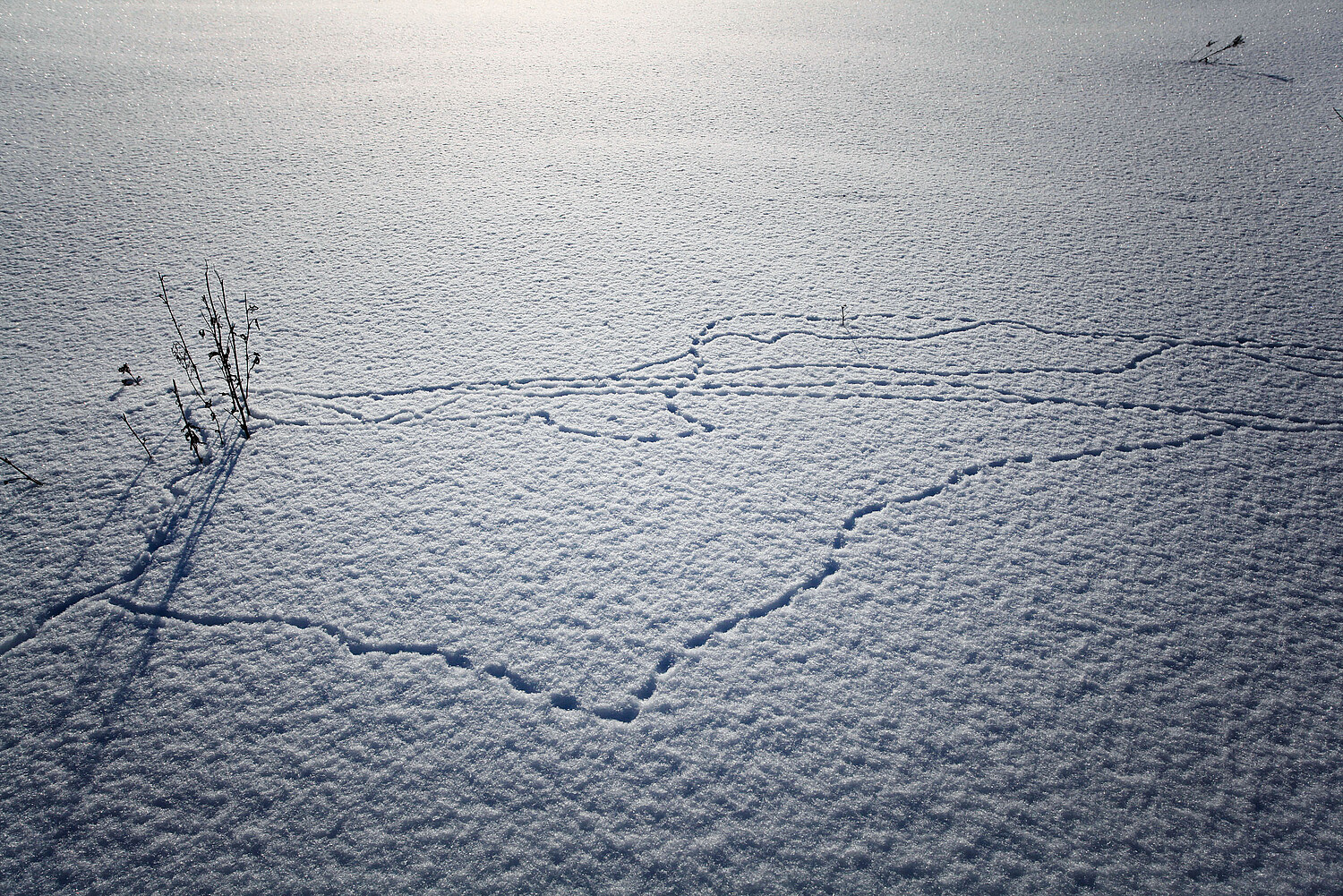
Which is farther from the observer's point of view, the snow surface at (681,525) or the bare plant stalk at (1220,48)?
the bare plant stalk at (1220,48)

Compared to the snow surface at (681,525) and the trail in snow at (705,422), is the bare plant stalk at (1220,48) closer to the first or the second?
the snow surface at (681,525)

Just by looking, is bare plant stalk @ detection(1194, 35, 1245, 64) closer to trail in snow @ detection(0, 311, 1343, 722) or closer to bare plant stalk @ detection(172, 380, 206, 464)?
trail in snow @ detection(0, 311, 1343, 722)

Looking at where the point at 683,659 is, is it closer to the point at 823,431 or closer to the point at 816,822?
the point at 816,822

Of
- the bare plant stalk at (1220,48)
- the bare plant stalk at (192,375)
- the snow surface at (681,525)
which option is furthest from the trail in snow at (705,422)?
the bare plant stalk at (1220,48)

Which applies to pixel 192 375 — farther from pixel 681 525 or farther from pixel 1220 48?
pixel 1220 48

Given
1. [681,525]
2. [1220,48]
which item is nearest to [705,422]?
[681,525]

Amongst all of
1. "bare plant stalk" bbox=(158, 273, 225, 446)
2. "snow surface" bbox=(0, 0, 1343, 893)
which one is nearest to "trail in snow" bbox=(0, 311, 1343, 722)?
"snow surface" bbox=(0, 0, 1343, 893)

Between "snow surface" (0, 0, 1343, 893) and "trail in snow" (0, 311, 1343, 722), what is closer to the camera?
"snow surface" (0, 0, 1343, 893)

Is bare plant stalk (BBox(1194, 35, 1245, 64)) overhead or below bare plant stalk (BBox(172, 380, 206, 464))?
overhead

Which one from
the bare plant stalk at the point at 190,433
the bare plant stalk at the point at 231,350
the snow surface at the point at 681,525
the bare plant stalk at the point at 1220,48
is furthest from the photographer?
the bare plant stalk at the point at 1220,48
